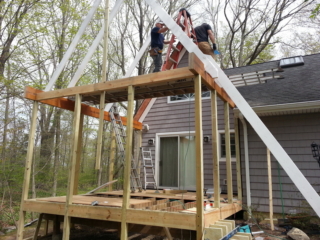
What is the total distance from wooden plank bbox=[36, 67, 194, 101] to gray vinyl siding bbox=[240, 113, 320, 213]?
3.59 m

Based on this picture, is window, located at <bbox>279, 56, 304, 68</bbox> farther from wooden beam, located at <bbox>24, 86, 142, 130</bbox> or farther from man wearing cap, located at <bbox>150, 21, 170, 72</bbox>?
wooden beam, located at <bbox>24, 86, 142, 130</bbox>

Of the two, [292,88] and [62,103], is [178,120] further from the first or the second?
[62,103]

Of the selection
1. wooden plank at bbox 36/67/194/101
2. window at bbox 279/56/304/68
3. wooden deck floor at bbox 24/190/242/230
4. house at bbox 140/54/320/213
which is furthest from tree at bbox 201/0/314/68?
wooden deck floor at bbox 24/190/242/230

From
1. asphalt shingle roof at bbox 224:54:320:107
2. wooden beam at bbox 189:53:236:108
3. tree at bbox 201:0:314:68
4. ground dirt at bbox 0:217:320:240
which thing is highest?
tree at bbox 201:0:314:68

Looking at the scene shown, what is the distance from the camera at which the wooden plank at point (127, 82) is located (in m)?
4.14

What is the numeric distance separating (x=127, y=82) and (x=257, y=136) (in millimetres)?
3981

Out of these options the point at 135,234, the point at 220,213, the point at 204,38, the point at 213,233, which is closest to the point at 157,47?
the point at 204,38

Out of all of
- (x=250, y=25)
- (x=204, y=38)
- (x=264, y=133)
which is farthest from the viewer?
(x=250, y=25)

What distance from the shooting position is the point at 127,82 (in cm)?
470

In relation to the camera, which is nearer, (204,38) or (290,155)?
(204,38)

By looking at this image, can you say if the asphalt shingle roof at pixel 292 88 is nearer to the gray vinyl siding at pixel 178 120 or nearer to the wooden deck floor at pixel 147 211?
the gray vinyl siding at pixel 178 120

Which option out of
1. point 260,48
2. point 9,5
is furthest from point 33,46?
point 260,48

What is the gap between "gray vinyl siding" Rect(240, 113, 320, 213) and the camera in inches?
236

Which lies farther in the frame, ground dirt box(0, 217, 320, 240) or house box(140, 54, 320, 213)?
house box(140, 54, 320, 213)
